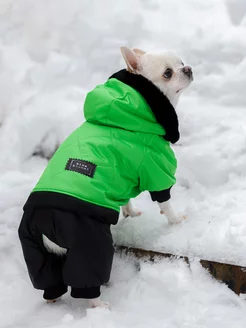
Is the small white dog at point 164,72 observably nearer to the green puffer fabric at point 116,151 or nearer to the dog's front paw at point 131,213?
the green puffer fabric at point 116,151

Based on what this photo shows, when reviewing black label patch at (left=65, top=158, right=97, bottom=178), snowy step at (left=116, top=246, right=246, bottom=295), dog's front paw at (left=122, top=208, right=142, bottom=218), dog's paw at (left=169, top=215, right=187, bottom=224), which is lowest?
dog's front paw at (left=122, top=208, right=142, bottom=218)

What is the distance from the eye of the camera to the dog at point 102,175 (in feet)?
6.94

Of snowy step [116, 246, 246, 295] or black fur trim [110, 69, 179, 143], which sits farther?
black fur trim [110, 69, 179, 143]

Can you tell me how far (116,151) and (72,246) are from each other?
0.54 meters

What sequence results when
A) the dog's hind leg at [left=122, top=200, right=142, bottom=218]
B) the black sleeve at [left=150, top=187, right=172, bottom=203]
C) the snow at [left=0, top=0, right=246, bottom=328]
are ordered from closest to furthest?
1. the snow at [left=0, top=0, right=246, bottom=328]
2. the black sleeve at [left=150, top=187, right=172, bottom=203]
3. the dog's hind leg at [left=122, top=200, right=142, bottom=218]

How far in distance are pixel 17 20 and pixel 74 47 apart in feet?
2.25

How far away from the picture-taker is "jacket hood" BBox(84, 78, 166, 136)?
2.38 metres

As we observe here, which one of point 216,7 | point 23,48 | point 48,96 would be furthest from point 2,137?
point 216,7

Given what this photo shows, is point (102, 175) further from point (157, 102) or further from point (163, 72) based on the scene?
point (163, 72)

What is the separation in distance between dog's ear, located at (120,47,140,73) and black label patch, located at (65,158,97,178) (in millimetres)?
671

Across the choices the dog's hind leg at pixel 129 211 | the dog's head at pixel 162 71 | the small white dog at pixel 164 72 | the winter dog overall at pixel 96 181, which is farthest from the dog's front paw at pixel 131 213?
the dog's head at pixel 162 71

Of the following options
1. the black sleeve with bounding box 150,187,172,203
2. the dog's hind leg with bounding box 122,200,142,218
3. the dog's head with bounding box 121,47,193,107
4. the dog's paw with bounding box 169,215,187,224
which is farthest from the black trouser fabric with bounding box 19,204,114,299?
the dog's head with bounding box 121,47,193,107

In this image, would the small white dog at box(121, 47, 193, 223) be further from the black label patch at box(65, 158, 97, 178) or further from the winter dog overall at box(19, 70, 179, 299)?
the black label patch at box(65, 158, 97, 178)

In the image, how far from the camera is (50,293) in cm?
230
